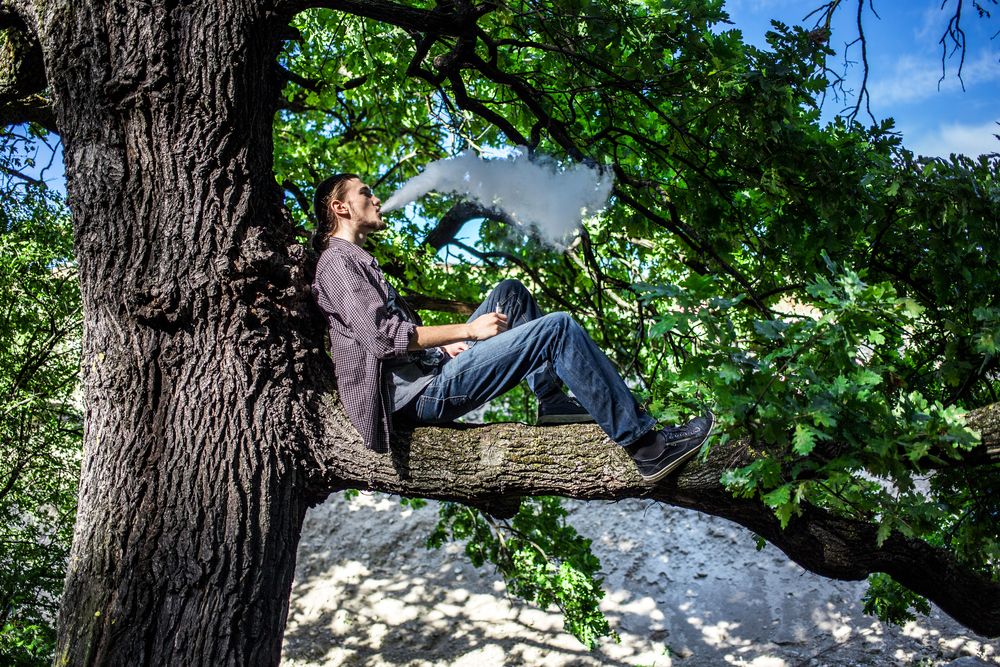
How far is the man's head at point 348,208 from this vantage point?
384 cm

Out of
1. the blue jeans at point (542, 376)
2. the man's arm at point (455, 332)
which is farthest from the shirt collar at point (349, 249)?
the blue jeans at point (542, 376)

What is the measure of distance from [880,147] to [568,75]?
6.62ft

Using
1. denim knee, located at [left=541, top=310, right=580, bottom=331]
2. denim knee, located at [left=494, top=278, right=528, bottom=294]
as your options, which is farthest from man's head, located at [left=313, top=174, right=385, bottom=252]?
denim knee, located at [left=541, top=310, right=580, bottom=331]

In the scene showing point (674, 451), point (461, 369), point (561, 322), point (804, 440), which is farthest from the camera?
point (461, 369)

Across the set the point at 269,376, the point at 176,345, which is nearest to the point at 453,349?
the point at 269,376

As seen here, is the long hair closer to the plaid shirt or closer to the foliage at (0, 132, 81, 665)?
the plaid shirt

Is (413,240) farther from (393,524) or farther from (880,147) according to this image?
(393,524)

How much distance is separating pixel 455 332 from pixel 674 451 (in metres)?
0.94

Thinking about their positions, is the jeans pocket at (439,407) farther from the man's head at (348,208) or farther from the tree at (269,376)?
the man's head at (348,208)

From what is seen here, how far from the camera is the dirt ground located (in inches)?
341

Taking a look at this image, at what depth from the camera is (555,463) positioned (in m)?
3.35

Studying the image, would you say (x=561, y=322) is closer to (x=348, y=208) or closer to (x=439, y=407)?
(x=439, y=407)

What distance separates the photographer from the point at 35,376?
5.79m

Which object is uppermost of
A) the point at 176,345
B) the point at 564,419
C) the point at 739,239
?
the point at 739,239
